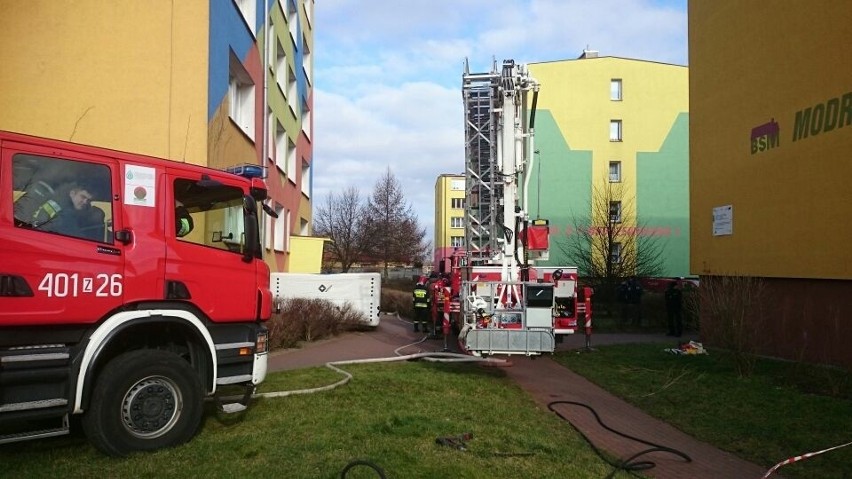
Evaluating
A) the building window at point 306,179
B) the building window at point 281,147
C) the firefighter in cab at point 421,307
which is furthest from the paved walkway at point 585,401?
the building window at point 306,179

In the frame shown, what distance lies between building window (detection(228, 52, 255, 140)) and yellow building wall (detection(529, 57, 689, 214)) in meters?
23.5

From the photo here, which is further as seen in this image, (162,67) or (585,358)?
(585,358)

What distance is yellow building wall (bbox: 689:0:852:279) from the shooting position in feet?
37.0

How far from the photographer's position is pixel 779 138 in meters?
12.9

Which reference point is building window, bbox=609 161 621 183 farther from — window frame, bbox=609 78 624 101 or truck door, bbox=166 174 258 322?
truck door, bbox=166 174 258 322

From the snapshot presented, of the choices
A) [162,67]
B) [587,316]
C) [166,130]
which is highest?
[162,67]

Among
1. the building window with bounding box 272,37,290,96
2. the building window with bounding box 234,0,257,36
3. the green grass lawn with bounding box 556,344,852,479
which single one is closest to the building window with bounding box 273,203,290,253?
the building window with bounding box 272,37,290,96

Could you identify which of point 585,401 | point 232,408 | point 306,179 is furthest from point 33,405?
point 306,179

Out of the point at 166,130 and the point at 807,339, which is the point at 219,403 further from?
the point at 807,339

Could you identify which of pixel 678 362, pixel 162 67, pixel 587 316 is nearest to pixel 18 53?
pixel 162 67

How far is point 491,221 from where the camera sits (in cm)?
1484

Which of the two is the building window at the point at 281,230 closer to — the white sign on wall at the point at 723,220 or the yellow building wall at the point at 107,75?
the yellow building wall at the point at 107,75

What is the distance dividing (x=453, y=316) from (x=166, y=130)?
7.60 meters

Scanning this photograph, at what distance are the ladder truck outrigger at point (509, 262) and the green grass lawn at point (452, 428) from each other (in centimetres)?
92
